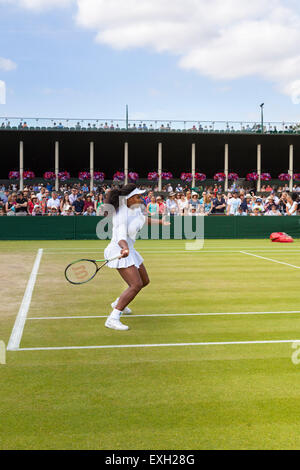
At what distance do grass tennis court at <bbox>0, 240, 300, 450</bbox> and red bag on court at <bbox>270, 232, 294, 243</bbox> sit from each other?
40.1 feet

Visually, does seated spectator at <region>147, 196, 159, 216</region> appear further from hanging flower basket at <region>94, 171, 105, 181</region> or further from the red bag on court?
hanging flower basket at <region>94, 171, 105, 181</region>

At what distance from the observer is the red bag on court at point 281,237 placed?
23.5 m

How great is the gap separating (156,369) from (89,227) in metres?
18.9

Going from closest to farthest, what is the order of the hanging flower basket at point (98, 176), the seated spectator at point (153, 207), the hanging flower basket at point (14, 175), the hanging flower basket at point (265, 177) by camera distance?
the seated spectator at point (153, 207), the hanging flower basket at point (14, 175), the hanging flower basket at point (98, 176), the hanging flower basket at point (265, 177)

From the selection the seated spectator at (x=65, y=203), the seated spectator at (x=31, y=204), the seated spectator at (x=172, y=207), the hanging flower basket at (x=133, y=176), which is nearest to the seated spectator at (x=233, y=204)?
the seated spectator at (x=172, y=207)

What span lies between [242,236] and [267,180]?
76.1 feet

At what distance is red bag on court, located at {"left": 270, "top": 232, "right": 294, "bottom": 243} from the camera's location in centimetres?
2353

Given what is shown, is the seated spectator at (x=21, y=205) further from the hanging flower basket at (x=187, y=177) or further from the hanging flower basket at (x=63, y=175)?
the hanging flower basket at (x=187, y=177)

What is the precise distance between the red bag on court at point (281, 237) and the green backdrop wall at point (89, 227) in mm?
1267

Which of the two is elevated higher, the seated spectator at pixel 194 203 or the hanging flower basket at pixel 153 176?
the hanging flower basket at pixel 153 176

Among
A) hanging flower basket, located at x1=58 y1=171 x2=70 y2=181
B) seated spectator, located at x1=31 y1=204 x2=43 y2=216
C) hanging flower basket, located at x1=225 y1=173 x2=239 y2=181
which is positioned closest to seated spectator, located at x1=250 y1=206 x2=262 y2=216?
seated spectator, located at x1=31 y1=204 x2=43 y2=216

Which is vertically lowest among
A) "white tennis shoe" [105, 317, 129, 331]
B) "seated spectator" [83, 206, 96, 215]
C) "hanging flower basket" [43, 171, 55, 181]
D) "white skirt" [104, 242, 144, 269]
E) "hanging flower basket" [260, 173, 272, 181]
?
"white tennis shoe" [105, 317, 129, 331]

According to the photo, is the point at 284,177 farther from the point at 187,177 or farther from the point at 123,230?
the point at 123,230
